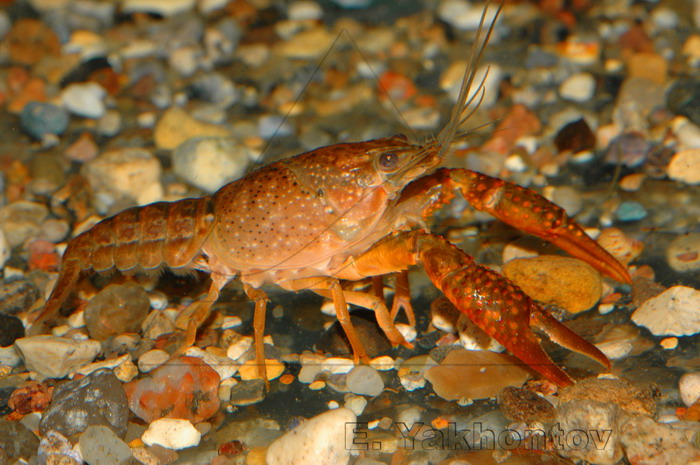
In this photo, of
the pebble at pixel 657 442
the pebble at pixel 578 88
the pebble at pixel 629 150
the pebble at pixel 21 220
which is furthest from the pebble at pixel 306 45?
the pebble at pixel 657 442

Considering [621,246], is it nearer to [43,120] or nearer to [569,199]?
[569,199]

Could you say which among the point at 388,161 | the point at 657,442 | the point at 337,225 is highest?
the point at 388,161

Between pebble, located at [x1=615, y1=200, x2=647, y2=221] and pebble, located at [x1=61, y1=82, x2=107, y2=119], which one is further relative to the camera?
pebble, located at [x1=61, y1=82, x2=107, y2=119]

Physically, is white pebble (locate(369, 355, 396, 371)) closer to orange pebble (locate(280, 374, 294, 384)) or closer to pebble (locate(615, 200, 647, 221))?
orange pebble (locate(280, 374, 294, 384))

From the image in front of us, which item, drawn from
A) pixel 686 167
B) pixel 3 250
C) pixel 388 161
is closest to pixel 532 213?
pixel 388 161

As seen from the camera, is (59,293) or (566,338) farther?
(59,293)

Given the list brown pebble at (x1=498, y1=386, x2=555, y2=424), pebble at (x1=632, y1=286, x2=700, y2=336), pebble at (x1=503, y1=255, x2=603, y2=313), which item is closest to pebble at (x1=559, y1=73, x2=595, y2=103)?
pebble at (x1=503, y1=255, x2=603, y2=313)
